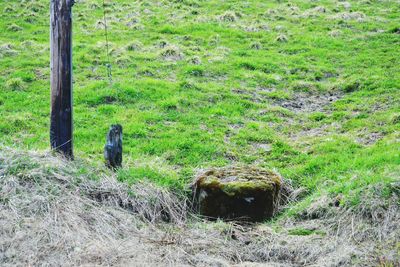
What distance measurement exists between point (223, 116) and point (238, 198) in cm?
501

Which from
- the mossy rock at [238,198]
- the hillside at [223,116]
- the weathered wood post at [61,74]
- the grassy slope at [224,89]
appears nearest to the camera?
the hillside at [223,116]

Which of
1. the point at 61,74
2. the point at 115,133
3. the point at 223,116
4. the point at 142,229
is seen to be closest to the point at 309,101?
the point at 223,116

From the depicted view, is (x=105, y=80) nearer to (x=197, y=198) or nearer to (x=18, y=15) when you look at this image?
(x=197, y=198)

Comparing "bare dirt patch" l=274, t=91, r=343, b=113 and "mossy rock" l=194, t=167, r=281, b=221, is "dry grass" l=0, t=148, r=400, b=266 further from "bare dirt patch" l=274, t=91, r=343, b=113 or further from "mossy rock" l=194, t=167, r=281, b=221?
"bare dirt patch" l=274, t=91, r=343, b=113

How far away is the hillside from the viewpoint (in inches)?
283

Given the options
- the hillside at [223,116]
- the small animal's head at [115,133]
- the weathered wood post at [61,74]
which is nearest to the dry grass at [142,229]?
the hillside at [223,116]

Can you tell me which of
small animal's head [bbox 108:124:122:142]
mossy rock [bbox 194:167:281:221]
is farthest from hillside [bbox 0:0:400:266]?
small animal's head [bbox 108:124:122:142]

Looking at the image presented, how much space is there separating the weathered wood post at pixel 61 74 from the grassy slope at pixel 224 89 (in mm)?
1059

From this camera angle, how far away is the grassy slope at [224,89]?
1038 cm

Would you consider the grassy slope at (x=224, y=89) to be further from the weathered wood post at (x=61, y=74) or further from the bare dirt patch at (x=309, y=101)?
the weathered wood post at (x=61, y=74)

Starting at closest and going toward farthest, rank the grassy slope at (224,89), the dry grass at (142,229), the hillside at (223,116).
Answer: the dry grass at (142,229)
the hillside at (223,116)
the grassy slope at (224,89)

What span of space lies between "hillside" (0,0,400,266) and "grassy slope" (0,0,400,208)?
51 millimetres

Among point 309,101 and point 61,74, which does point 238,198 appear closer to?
point 61,74

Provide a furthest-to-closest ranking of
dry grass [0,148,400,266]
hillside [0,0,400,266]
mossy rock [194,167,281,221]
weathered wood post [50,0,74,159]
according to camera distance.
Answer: weathered wood post [50,0,74,159], mossy rock [194,167,281,221], hillside [0,0,400,266], dry grass [0,148,400,266]
